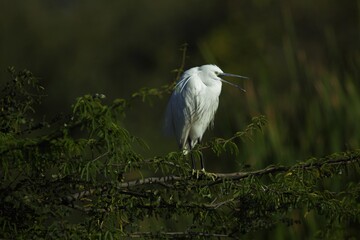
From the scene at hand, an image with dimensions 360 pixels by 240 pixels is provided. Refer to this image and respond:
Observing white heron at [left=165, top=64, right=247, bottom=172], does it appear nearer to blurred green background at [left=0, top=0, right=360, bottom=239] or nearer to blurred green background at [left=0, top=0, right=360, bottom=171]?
blurred green background at [left=0, top=0, right=360, bottom=171]

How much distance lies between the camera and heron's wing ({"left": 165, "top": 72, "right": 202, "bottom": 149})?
4059mm

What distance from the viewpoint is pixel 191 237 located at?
7.57 feet

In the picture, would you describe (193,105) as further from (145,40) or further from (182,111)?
(145,40)

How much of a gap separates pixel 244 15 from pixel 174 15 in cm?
179

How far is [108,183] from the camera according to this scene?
2.01 meters

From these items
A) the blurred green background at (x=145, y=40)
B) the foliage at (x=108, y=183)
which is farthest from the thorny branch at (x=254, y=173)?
the blurred green background at (x=145, y=40)

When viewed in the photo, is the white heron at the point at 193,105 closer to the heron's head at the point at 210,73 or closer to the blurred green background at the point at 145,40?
the heron's head at the point at 210,73

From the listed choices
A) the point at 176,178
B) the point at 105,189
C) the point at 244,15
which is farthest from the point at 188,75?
the point at 244,15

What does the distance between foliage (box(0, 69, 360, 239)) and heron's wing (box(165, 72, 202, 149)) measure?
162 cm

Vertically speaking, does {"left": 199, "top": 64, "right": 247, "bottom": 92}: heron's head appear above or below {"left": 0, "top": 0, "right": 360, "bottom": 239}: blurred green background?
below

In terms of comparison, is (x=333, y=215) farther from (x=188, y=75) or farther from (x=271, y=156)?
(x=188, y=75)

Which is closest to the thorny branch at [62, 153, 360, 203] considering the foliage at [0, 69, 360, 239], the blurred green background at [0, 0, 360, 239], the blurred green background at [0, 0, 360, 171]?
the foliage at [0, 69, 360, 239]

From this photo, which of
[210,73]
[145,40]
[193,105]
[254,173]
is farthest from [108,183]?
[145,40]

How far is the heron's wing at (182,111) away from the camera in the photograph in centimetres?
406
